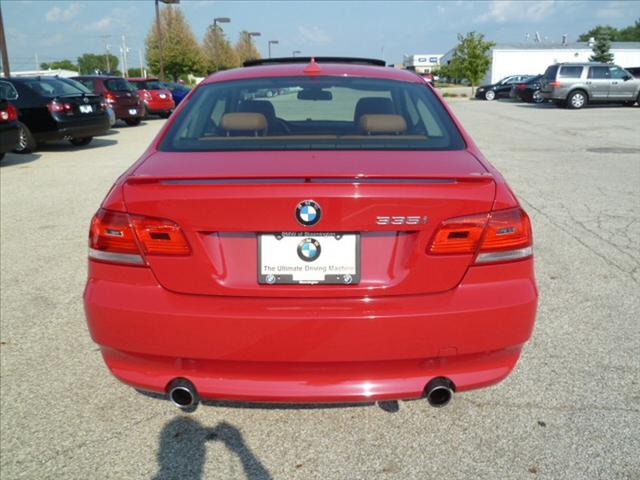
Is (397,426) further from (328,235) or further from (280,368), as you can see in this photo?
(328,235)

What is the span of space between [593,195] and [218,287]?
655 cm

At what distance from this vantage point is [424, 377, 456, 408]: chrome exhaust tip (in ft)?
7.21

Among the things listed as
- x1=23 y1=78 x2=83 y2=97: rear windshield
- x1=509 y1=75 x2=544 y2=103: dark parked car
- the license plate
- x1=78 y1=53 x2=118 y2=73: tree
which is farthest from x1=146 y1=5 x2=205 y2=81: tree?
x1=78 y1=53 x2=118 y2=73: tree

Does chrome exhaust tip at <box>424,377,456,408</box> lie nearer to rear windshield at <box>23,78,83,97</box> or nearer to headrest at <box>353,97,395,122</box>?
headrest at <box>353,97,395,122</box>

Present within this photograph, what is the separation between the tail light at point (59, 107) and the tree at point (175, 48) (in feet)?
124

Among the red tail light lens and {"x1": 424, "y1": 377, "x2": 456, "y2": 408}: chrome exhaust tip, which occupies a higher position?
the red tail light lens

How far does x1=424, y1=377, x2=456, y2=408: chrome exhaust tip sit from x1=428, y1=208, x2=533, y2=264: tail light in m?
0.48

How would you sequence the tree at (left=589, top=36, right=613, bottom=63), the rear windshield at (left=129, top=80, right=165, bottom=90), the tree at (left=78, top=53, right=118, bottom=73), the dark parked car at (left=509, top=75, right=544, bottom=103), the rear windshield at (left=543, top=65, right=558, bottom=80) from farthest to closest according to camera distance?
the tree at (left=78, top=53, right=118, bottom=73), the tree at (left=589, top=36, right=613, bottom=63), the dark parked car at (left=509, top=75, right=544, bottom=103), the rear windshield at (left=543, top=65, right=558, bottom=80), the rear windshield at (left=129, top=80, right=165, bottom=90)

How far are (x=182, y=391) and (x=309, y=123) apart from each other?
2097 millimetres

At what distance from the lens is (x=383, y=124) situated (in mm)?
2828

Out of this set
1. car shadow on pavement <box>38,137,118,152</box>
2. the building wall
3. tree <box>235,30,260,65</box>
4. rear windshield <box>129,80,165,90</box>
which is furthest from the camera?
tree <box>235,30,260,65</box>

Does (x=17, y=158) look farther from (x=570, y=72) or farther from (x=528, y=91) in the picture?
(x=528, y=91)

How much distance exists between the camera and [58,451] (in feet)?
8.39

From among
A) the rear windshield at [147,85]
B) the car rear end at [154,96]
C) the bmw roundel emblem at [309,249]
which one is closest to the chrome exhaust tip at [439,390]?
the bmw roundel emblem at [309,249]
